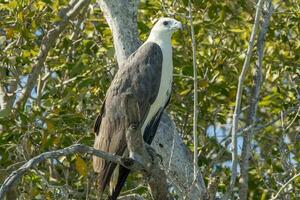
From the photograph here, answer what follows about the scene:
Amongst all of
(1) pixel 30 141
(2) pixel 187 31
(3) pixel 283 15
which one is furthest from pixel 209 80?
(1) pixel 30 141

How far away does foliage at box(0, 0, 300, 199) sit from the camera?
21.2 feet

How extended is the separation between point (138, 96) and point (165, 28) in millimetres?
555

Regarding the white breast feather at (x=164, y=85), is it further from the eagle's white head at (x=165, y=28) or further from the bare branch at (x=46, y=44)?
the bare branch at (x=46, y=44)

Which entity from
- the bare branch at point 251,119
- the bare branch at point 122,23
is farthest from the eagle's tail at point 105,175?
the bare branch at point 251,119

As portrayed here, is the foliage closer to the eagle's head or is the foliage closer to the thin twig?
the eagle's head

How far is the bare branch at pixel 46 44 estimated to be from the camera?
6.79m

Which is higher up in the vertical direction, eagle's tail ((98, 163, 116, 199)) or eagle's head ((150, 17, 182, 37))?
eagle's head ((150, 17, 182, 37))

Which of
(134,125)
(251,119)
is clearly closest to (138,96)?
(251,119)

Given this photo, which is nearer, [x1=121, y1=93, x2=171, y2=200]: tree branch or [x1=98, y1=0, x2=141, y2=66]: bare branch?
[x1=121, y1=93, x2=171, y2=200]: tree branch

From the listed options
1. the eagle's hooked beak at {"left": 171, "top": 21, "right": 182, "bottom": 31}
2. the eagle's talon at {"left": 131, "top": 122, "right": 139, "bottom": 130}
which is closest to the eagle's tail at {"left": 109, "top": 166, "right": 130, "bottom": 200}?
the eagle's talon at {"left": 131, "top": 122, "right": 139, "bottom": 130}

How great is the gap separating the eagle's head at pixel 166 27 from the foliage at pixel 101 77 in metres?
0.07

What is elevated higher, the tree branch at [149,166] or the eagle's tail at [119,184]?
the tree branch at [149,166]

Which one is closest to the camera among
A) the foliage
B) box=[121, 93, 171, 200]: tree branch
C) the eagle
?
box=[121, 93, 171, 200]: tree branch

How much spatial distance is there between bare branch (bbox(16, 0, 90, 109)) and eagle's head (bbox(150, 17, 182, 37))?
820 mm
